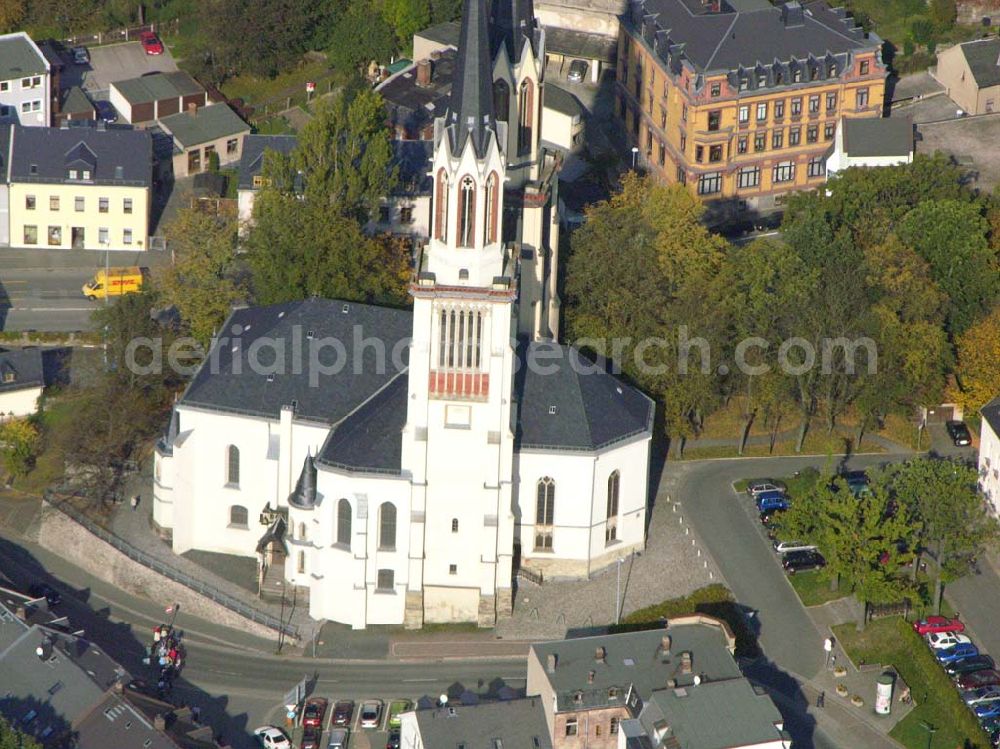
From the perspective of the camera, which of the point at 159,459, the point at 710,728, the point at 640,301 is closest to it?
the point at 710,728

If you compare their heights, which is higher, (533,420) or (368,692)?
(533,420)

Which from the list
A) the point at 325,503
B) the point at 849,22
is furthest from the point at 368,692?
the point at 849,22

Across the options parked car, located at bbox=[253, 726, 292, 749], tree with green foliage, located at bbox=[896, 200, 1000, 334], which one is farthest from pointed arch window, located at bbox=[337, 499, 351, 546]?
tree with green foliage, located at bbox=[896, 200, 1000, 334]

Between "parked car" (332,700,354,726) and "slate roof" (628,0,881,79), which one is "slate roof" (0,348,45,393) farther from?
"slate roof" (628,0,881,79)

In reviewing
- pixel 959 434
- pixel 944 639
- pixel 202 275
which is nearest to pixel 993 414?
pixel 959 434

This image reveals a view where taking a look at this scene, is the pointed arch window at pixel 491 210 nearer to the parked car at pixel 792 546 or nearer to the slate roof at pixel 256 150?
the parked car at pixel 792 546

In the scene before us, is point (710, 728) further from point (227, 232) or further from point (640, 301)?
point (227, 232)
